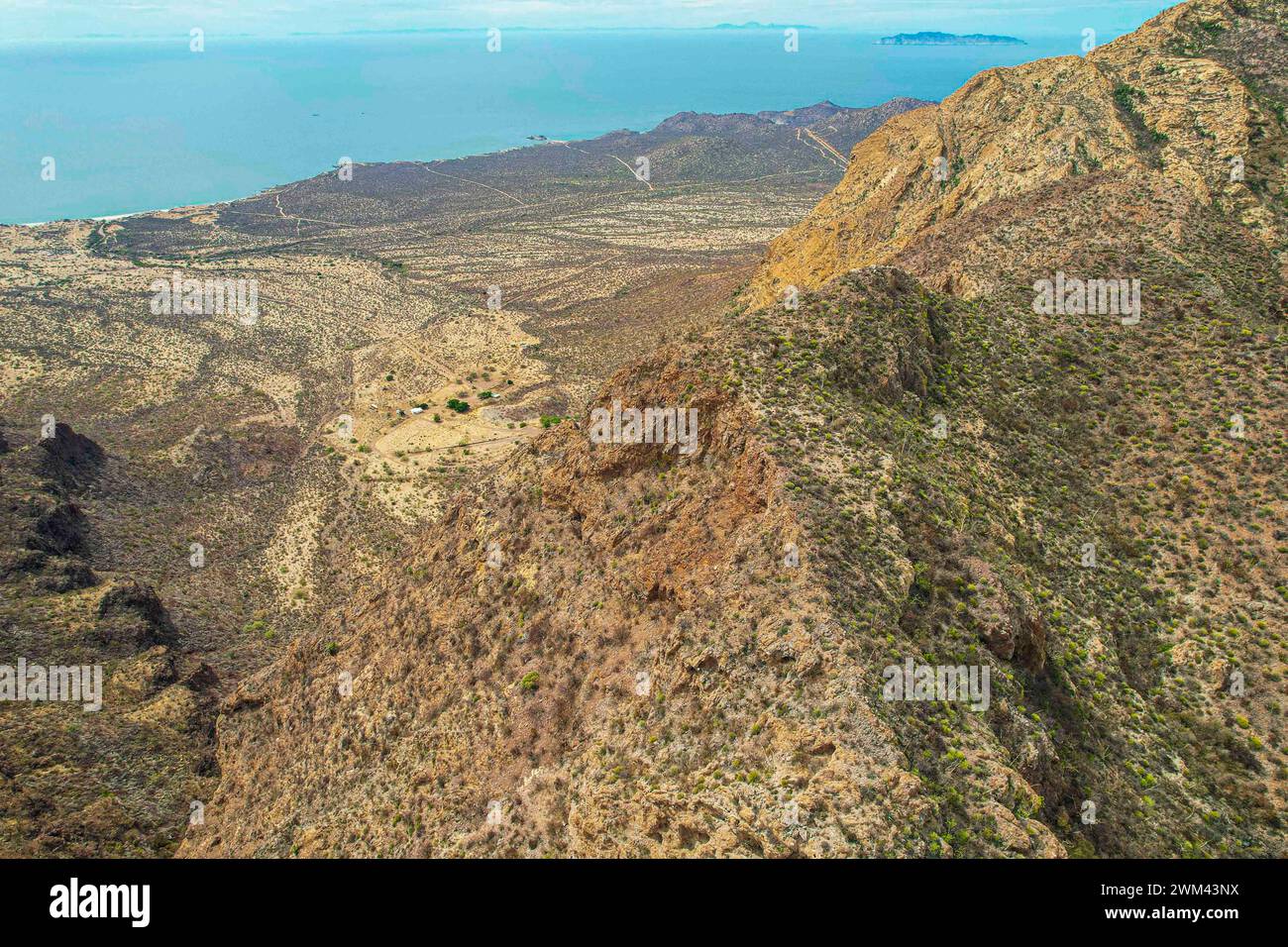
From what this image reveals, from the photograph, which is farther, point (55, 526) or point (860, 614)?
point (55, 526)

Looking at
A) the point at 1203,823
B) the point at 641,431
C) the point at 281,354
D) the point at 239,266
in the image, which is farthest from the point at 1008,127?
the point at 239,266

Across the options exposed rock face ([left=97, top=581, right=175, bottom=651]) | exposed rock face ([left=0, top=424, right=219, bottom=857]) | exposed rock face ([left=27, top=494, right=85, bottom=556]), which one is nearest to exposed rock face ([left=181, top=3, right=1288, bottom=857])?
exposed rock face ([left=0, top=424, right=219, bottom=857])

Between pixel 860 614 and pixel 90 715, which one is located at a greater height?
pixel 860 614

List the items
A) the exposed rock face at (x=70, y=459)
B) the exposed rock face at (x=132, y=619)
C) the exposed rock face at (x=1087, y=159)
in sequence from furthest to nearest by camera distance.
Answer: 1. the exposed rock face at (x=70, y=459)
2. the exposed rock face at (x=1087, y=159)
3. the exposed rock face at (x=132, y=619)

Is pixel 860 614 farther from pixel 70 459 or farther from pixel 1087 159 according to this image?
pixel 70 459

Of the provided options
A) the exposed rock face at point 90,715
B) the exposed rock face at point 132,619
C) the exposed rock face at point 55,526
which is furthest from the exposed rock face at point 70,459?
the exposed rock face at point 132,619

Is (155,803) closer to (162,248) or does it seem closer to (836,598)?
(836,598)

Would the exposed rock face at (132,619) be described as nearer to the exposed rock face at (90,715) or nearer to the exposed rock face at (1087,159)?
the exposed rock face at (90,715)

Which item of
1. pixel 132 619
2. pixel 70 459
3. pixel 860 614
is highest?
pixel 70 459

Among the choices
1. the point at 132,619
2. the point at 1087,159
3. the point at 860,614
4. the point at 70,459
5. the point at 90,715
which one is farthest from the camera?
the point at 70,459

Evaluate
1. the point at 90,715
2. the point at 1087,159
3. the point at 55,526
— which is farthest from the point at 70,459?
the point at 1087,159

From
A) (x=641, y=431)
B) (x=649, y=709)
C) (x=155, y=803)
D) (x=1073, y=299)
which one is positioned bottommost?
(x=155, y=803)
